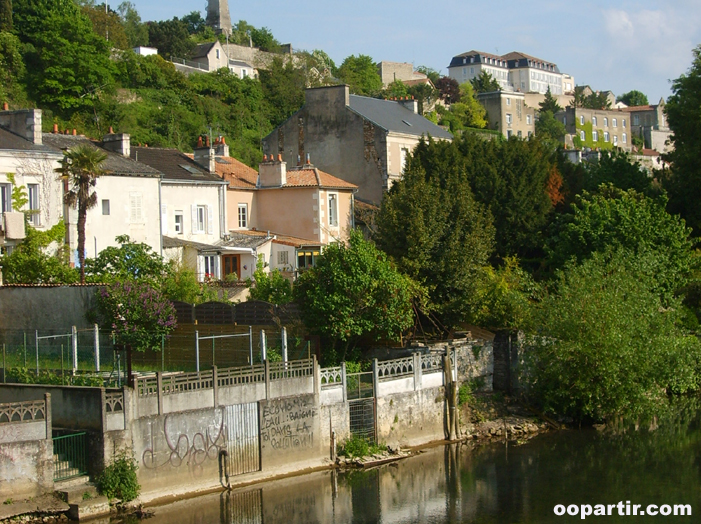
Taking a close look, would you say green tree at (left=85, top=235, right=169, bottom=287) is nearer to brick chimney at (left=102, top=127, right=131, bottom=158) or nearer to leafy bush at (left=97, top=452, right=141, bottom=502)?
brick chimney at (left=102, top=127, right=131, bottom=158)

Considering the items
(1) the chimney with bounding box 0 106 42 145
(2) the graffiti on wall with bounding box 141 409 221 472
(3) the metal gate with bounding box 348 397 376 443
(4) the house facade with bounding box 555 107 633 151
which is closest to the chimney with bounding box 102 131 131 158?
(1) the chimney with bounding box 0 106 42 145

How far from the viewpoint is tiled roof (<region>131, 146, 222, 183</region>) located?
44.0 meters

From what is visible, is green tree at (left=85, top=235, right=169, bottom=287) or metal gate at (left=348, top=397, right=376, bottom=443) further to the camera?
green tree at (left=85, top=235, right=169, bottom=287)

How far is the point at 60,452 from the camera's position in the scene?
22.0m

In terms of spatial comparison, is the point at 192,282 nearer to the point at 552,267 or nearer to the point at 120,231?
the point at 120,231

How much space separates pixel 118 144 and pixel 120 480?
2436 centimetres

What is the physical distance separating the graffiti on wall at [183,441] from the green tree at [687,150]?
31.9 meters

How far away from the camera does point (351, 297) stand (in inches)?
1206

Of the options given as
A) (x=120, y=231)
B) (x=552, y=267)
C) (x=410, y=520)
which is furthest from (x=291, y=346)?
(x=552, y=267)

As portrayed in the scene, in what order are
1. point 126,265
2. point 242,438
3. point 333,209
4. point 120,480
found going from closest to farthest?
point 120,480 < point 242,438 < point 126,265 < point 333,209

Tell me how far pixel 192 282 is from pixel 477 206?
43.5 ft

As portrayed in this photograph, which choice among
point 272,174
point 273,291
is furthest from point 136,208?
point 272,174

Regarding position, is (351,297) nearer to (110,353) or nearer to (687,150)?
(110,353)

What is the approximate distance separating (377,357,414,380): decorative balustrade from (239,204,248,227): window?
1970 cm
